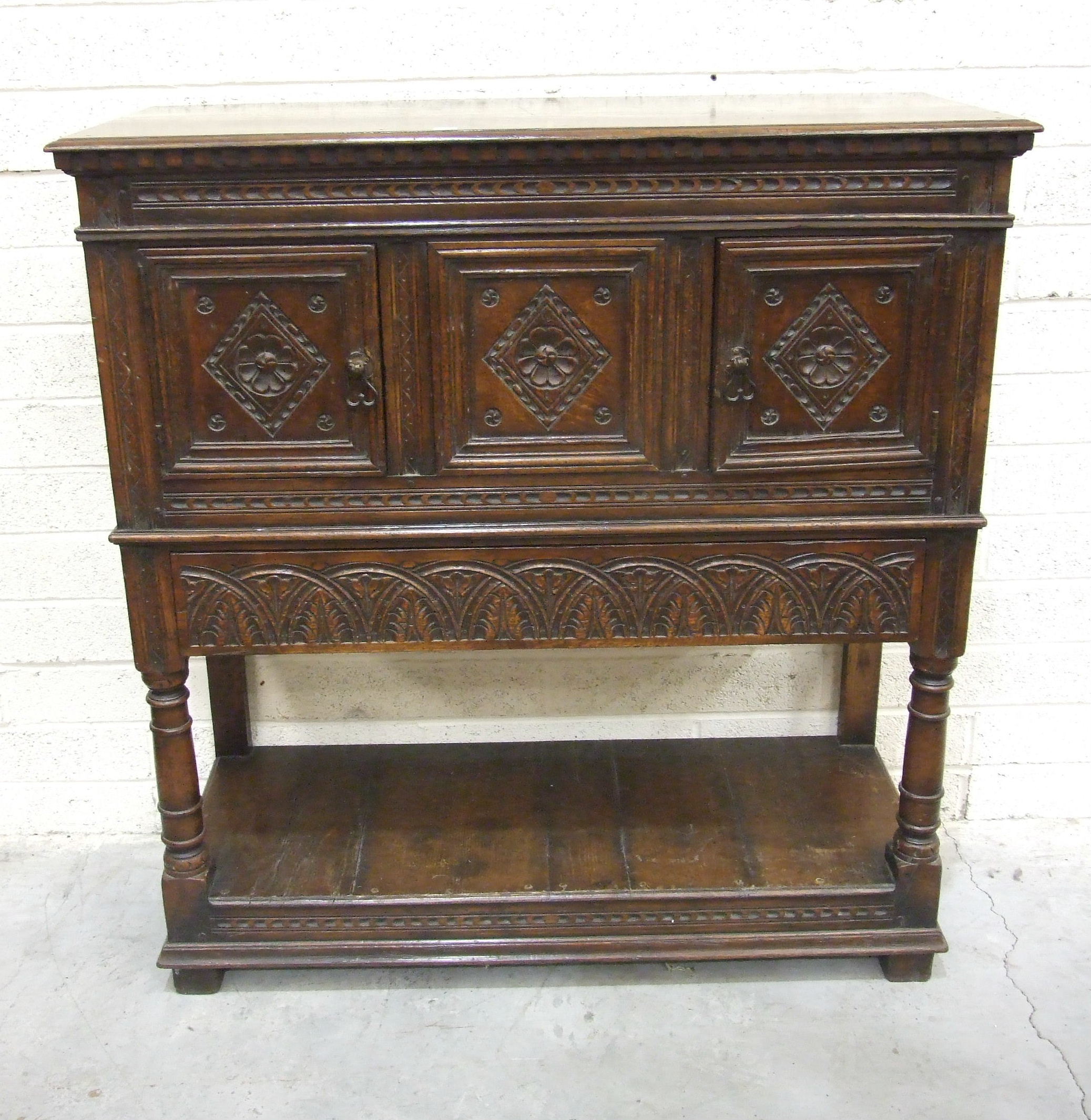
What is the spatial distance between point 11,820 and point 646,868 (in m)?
1.40

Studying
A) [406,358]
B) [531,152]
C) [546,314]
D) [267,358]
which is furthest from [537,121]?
[267,358]

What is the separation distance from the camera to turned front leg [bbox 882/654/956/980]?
7.18 feet

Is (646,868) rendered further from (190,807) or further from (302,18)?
(302,18)

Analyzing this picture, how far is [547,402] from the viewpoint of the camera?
1.96 meters

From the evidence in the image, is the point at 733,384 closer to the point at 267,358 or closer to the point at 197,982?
the point at 267,358

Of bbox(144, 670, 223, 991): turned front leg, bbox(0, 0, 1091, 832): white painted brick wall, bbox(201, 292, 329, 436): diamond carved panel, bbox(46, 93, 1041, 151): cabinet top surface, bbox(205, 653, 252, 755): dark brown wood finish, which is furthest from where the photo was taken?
bbox(205, 653, 252, 755): dark brown wood finish

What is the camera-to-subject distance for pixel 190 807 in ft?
7.36

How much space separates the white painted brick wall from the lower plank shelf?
170 millimetres

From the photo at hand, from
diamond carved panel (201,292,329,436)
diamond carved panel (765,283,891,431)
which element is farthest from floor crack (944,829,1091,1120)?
diamond carved panel (201,292,329,436)

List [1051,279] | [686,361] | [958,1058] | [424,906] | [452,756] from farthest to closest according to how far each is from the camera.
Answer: [452,756]
[1051,279]
[424,906]
[958,1058]
[686,361]

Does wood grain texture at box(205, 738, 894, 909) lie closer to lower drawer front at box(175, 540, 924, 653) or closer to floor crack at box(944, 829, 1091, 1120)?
floor crack at box(944, 829, 1091, 1120)

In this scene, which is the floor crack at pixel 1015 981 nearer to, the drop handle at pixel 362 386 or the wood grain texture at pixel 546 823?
the wood grain texture at pixel 546 823

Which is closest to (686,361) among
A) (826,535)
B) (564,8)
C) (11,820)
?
(826,535)

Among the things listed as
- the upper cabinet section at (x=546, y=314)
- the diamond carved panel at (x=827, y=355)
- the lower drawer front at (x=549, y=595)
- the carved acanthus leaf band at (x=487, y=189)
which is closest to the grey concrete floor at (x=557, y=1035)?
the lower drawer front at (x=549, y=595)
